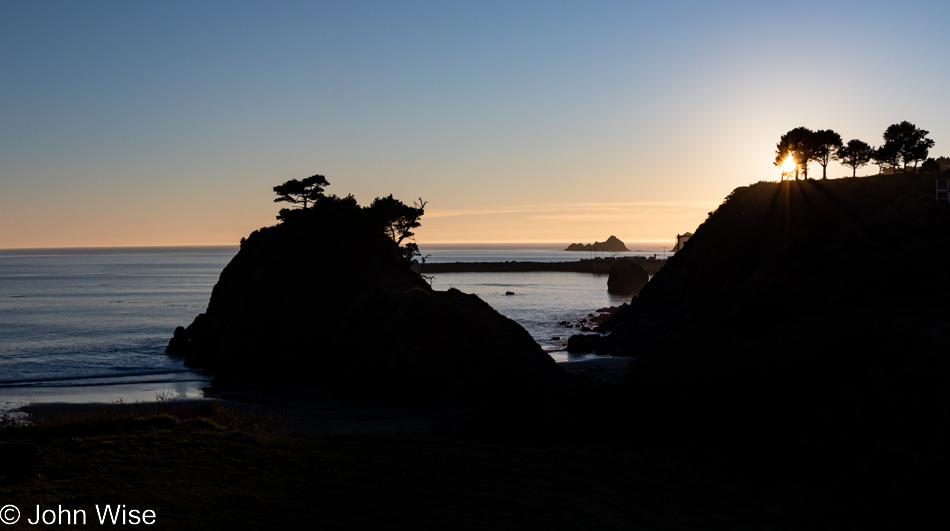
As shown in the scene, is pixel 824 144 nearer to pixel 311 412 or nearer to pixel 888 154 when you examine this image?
pixel 888 154

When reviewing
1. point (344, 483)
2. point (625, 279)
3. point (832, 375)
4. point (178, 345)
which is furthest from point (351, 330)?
point (625, 279)

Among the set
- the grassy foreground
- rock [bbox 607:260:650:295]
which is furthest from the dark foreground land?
rock [bbox 607:260:650:295]

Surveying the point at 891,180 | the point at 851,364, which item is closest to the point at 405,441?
the point at 851,364

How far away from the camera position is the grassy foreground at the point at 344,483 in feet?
44.0

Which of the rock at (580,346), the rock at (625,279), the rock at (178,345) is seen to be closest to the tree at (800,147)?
the rock at (580,346)

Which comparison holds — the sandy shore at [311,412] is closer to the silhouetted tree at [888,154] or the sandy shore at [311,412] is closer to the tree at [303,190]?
the tree at [303,190]

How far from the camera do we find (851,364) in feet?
93.2

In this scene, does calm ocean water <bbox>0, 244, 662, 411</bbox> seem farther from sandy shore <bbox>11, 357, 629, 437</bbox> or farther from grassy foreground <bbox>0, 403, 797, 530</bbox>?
grassy foreground <bbox>0, 403, 797, 530</bbox>

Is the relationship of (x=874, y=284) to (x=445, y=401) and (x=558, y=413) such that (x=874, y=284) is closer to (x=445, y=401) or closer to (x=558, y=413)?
(x=558, y=413)

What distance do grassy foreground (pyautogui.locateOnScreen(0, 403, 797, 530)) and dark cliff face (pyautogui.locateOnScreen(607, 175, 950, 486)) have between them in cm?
782

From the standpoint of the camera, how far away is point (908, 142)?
81688 millimetres

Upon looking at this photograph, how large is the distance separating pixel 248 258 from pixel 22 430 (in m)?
40.4

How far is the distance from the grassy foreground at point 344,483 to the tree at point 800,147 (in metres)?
82.6

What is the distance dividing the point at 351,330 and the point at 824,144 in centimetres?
7518
